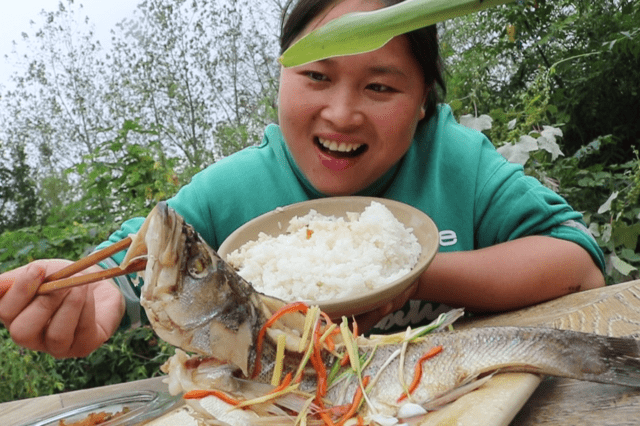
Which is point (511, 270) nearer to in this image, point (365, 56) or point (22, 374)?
point (365, 56)

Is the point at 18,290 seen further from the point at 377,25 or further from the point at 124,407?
the point at 377,25

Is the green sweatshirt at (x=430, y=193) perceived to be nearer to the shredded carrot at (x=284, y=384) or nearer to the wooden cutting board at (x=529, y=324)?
the wooden cutting board at (x=529, y=324)

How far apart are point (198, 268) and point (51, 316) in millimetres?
410

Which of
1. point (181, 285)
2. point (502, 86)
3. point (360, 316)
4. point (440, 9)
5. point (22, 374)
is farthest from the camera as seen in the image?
point (502, 86)

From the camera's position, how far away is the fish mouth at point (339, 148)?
4.78 feet

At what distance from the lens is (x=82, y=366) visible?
2.91 meters

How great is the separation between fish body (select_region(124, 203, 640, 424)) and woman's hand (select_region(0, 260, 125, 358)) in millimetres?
196

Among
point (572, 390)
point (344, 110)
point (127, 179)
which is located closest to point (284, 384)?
point (572, 390)

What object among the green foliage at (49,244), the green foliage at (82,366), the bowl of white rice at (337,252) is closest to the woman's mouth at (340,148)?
the bowl of white rice at (337,252)

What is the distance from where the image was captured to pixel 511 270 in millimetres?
1402

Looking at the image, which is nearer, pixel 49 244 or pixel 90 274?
pixel 90 274

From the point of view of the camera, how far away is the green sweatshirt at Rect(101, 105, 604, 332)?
1626mm

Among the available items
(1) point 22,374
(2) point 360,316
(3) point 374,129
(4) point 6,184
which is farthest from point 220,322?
(4) point 6,184

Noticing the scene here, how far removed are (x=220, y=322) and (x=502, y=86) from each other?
11.6ft
